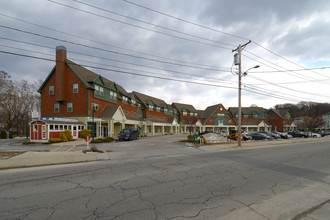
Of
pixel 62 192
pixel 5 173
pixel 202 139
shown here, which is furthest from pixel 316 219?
pixel 202 139

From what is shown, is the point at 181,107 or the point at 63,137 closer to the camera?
the point at 63,137

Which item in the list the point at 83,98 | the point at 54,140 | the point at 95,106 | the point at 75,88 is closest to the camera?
the point at 54,140

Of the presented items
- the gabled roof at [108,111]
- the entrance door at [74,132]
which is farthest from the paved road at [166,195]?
the gabled roof at [108,111]

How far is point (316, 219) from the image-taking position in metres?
3.54

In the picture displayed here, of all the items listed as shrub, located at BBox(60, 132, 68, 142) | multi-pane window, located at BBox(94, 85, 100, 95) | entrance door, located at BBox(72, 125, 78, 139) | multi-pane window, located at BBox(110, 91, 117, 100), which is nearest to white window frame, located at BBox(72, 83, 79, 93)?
multi-pane window, located at BBox(94, 85, 100, 95)

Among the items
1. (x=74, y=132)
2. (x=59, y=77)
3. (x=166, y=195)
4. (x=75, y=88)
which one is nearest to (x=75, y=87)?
(x=75, y=88)

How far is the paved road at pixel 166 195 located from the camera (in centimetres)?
376

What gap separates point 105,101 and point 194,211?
1157 inches

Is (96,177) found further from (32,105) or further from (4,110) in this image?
(32,105)

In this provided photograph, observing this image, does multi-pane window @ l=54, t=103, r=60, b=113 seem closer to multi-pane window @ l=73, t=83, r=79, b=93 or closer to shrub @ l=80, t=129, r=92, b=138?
multi-pane window @ l=73, t=83, r=79, b=93

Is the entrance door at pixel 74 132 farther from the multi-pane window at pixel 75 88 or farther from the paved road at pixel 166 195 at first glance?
the paved road at pixel 166 195

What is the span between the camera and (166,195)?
4730 mm

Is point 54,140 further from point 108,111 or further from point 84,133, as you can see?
point 108,111

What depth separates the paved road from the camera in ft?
12.3
